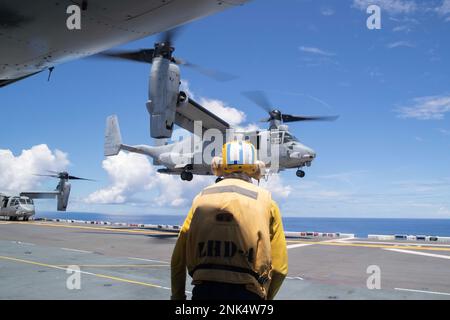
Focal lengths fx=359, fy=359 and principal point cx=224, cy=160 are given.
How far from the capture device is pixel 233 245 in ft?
7.60

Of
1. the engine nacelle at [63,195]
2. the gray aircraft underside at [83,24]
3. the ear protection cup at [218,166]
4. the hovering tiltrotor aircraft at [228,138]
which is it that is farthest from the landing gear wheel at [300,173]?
the engine nacelle at [63,195]

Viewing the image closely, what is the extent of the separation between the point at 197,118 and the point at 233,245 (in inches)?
810

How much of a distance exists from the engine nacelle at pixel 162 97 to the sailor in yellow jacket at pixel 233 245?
11264 mm

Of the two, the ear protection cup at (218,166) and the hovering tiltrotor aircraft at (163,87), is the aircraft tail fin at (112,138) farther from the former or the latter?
the ear protection cup at (218,166)

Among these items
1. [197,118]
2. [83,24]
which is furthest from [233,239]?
[197,118]

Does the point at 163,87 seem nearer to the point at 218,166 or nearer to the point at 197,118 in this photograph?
the point at 197,118

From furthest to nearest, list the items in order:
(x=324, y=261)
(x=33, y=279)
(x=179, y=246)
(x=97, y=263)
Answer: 1. (x=324, y=261)
2. (x=97, y=263)
3. (x=33, y=279)
4. (x=179, y=246)

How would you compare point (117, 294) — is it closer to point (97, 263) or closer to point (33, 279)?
point (33, 279)

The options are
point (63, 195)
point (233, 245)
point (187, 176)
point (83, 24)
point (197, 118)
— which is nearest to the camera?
point (233, 245)

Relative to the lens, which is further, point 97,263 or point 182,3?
point 97,263

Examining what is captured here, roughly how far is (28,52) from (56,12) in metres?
1.23

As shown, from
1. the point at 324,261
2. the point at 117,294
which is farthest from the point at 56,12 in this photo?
the point at 324,261
